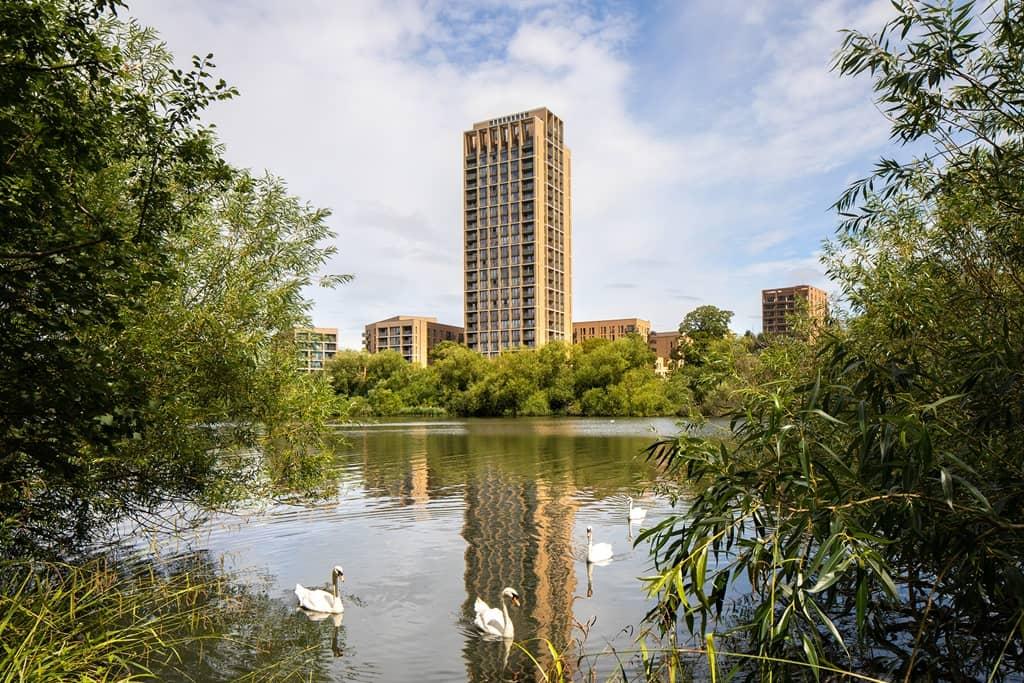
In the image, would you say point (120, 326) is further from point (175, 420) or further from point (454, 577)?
point (454, 577)

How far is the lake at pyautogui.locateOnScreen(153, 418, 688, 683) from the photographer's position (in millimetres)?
8688

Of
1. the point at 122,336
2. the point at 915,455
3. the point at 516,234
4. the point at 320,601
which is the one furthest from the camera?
the point at 516,234

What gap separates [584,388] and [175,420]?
6762 centimetres

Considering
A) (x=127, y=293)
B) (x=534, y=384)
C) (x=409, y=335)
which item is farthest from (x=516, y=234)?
(x=127, y=293)

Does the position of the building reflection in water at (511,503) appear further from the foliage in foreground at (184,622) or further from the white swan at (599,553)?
the foliage in foreground at (184,622)

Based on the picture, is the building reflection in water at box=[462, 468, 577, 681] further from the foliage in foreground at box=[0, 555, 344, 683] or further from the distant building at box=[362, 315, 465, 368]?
the distant building at box=[362, 315, 465, 368]

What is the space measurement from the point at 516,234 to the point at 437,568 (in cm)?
12287

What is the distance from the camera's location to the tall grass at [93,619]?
4.80 m

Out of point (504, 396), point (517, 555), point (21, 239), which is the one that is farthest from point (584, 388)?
point (21, 239)

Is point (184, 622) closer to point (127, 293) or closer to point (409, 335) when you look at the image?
point (127, 293)

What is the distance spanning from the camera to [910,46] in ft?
18.7

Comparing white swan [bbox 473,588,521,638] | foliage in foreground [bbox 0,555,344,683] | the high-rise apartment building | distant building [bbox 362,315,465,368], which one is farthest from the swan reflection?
distant building [bbox 362,315,465,368]

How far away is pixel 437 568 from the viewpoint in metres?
12.8

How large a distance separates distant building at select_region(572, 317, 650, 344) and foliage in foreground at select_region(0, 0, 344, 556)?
13974cm
